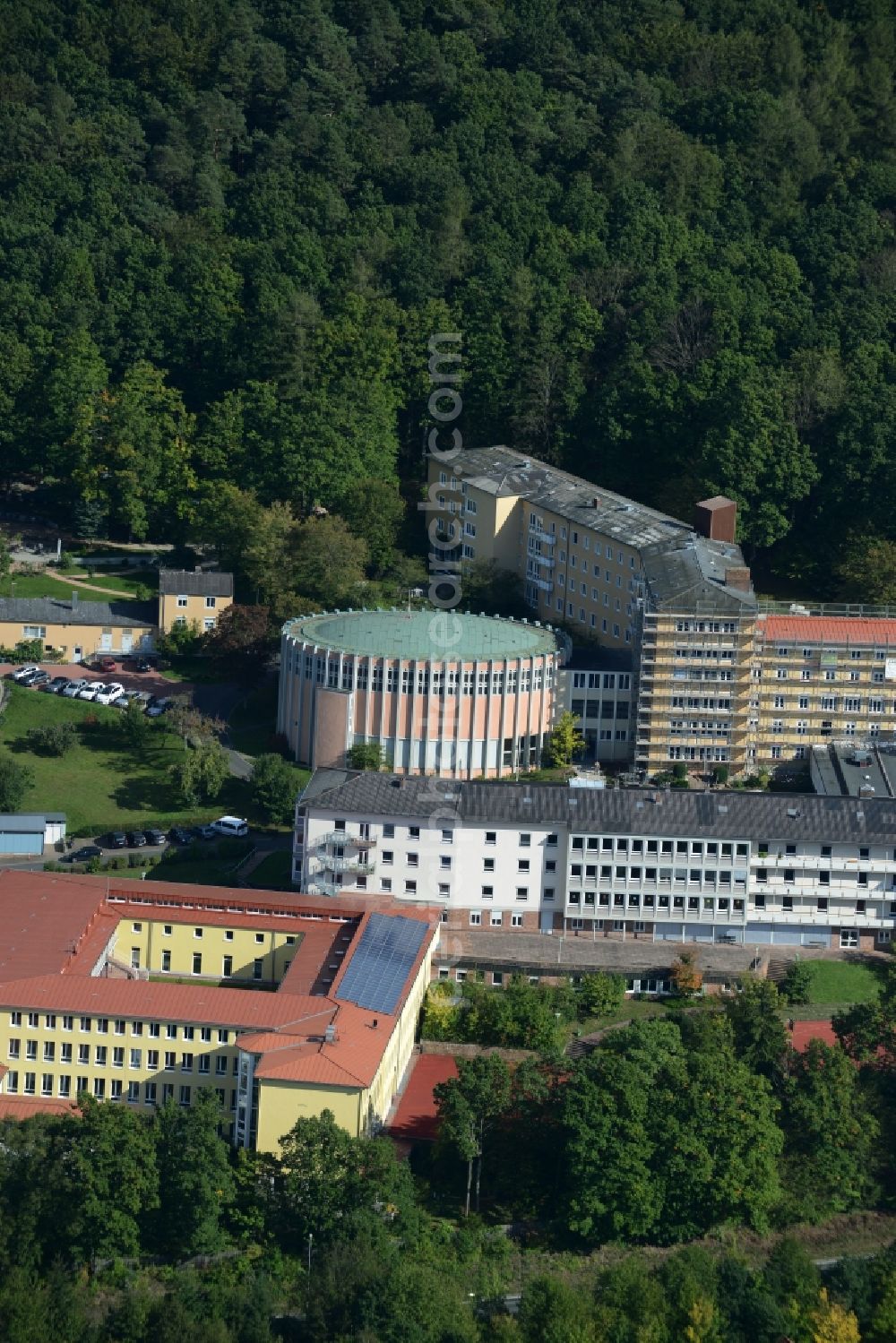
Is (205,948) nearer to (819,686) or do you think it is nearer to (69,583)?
(819,686)

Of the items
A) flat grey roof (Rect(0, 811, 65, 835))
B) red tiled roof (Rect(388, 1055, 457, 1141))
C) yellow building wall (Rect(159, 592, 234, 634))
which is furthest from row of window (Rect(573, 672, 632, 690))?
red tiled roof (Rect(388, 1055, 457, 1141))

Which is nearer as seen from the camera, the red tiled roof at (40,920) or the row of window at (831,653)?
the red tiled roof at (40,920)

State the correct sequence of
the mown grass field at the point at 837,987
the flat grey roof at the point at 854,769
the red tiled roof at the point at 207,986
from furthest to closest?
the flat grey roof at the point at 854,769, the mown grass field at the point at 837,987, the red tiled roof at the point at 207,986

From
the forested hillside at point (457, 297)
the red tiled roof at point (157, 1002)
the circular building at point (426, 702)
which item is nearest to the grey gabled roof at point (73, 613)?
the forested hillside at point (457, 297)

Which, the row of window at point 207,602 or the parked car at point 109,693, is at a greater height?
the row of window at point 207,602

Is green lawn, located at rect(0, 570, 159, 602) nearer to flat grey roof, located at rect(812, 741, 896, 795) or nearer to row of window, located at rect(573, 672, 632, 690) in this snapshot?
row of window, located at rect(573, 672, 632, 690)

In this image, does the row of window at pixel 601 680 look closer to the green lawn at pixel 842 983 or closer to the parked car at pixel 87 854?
the green lawn at pixel 842 983

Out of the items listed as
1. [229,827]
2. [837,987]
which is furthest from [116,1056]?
[837,987]

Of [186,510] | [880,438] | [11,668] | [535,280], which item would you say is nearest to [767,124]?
[535,280]
